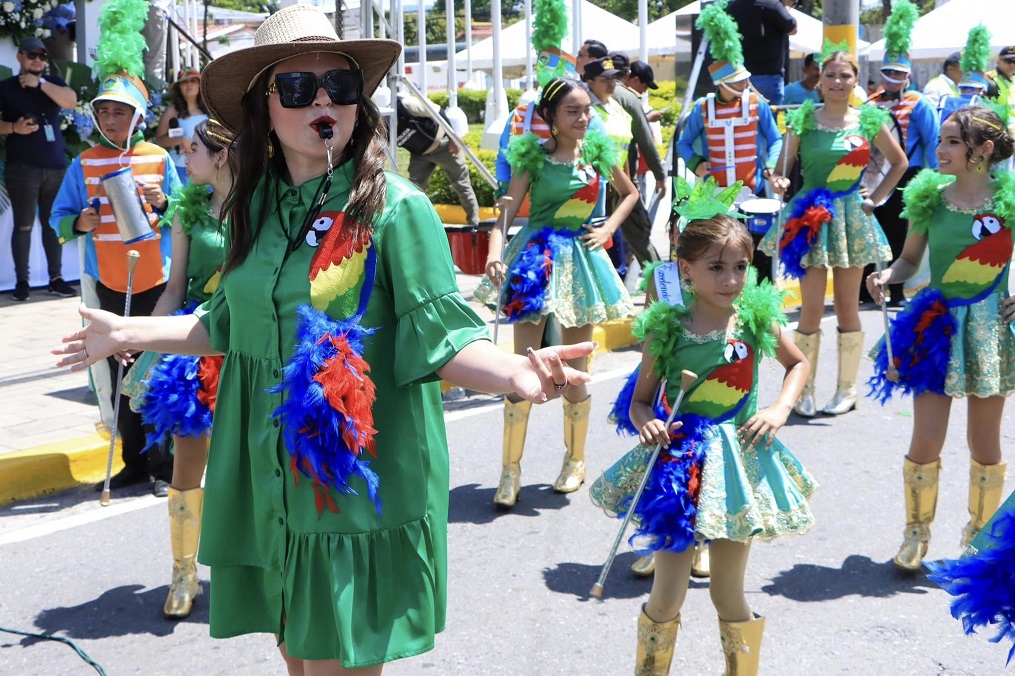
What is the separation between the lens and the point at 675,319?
4066 millimetres

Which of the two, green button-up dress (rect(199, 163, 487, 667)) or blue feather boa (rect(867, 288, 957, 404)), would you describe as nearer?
green button-up dress (rect(199, 163, 487, 667))

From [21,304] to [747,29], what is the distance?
6899mm

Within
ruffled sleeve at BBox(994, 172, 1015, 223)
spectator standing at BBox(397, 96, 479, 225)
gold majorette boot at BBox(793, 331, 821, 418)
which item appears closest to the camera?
ruffled sleeve at BBox(994, 172, 1015, 223)

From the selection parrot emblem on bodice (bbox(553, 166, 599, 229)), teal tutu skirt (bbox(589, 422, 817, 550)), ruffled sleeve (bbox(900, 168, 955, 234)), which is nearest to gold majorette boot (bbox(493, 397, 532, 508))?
parrot emblem on bodice (bbox(553, 166, 599, 229))

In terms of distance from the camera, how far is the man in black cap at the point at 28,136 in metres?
10.6

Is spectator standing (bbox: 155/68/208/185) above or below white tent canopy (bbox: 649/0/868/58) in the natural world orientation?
below

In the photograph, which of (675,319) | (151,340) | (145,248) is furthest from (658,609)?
(145,248)

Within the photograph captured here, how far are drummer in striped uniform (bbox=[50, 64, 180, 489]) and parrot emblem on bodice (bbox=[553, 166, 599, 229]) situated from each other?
75.9 inches

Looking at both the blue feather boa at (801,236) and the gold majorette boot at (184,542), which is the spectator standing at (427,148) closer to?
the blue feather boa at (801,236)

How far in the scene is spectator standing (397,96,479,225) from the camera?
11164 millimetres

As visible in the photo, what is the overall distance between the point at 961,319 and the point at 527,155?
2.23 m

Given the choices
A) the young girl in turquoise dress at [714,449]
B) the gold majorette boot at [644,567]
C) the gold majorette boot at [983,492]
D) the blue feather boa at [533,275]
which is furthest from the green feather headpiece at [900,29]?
the young girl in turquoise dress at [714,449]

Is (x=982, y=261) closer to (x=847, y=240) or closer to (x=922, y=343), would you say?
(x=922, y=343)

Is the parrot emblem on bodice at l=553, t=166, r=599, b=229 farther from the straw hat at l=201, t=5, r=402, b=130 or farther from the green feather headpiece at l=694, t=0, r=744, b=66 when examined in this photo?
the straw hat at l=201, t=5, r=402, b=130
